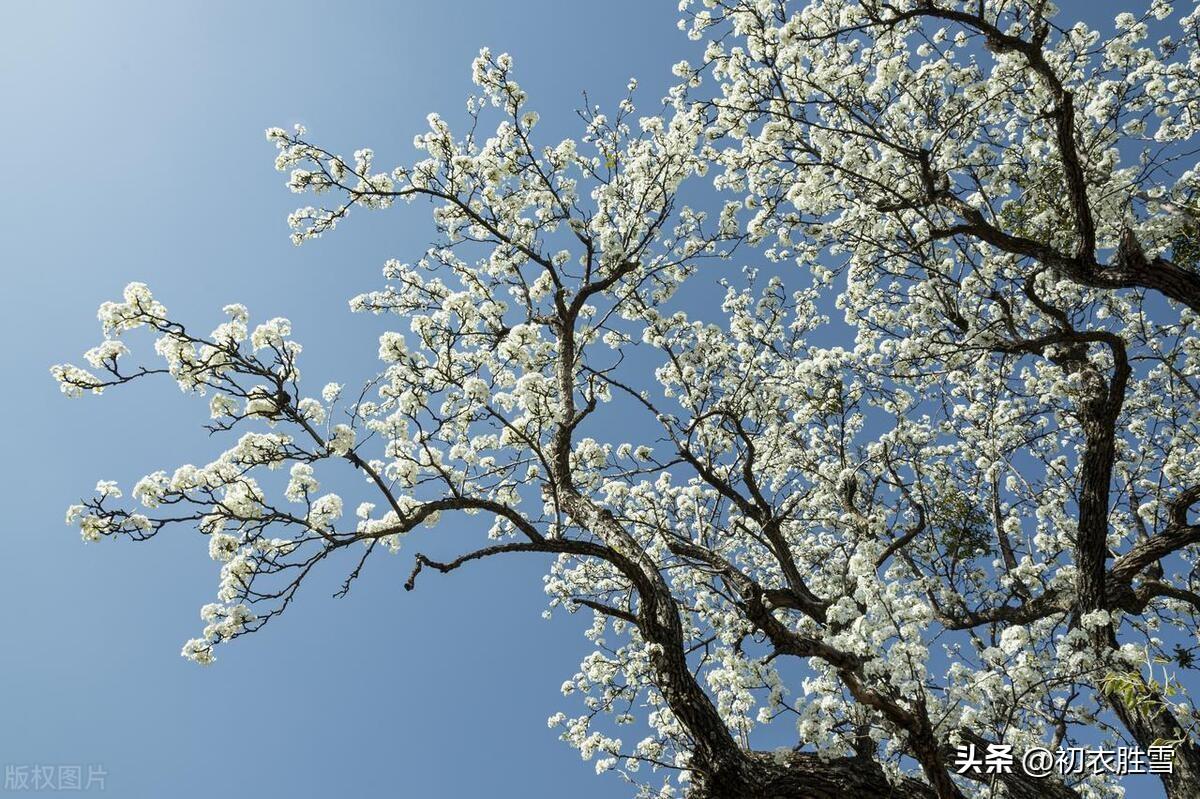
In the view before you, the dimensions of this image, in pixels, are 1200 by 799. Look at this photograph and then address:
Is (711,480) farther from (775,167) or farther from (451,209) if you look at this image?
(451,209)

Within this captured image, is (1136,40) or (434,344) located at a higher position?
(1136,40)

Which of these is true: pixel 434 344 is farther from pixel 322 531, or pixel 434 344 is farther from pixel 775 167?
pixel 775 167

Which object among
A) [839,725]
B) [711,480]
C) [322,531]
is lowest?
[839,725]

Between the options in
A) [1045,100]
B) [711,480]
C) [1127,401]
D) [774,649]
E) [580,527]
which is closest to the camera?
[774,649]

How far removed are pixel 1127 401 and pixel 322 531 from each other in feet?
32.8

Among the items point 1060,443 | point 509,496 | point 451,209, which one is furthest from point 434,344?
point 1060,443

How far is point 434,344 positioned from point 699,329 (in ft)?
14.9

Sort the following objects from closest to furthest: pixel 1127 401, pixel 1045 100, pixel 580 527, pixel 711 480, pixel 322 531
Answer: pixel 322 531
pixel 580 527
pixel 1045 100
pixel 711 480
pixel 1127 401

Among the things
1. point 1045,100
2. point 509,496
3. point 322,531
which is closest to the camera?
point 322,531

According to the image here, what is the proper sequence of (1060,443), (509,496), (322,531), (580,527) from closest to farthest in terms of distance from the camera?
1. (322,531)
2. (580,527)
3. (509,496)
4. (1060,443)

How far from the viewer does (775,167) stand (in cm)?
805

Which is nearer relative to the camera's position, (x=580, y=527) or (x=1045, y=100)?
(x=580, y=527)

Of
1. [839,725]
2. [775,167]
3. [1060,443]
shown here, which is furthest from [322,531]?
[1060,443]

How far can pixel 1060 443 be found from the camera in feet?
33.3
